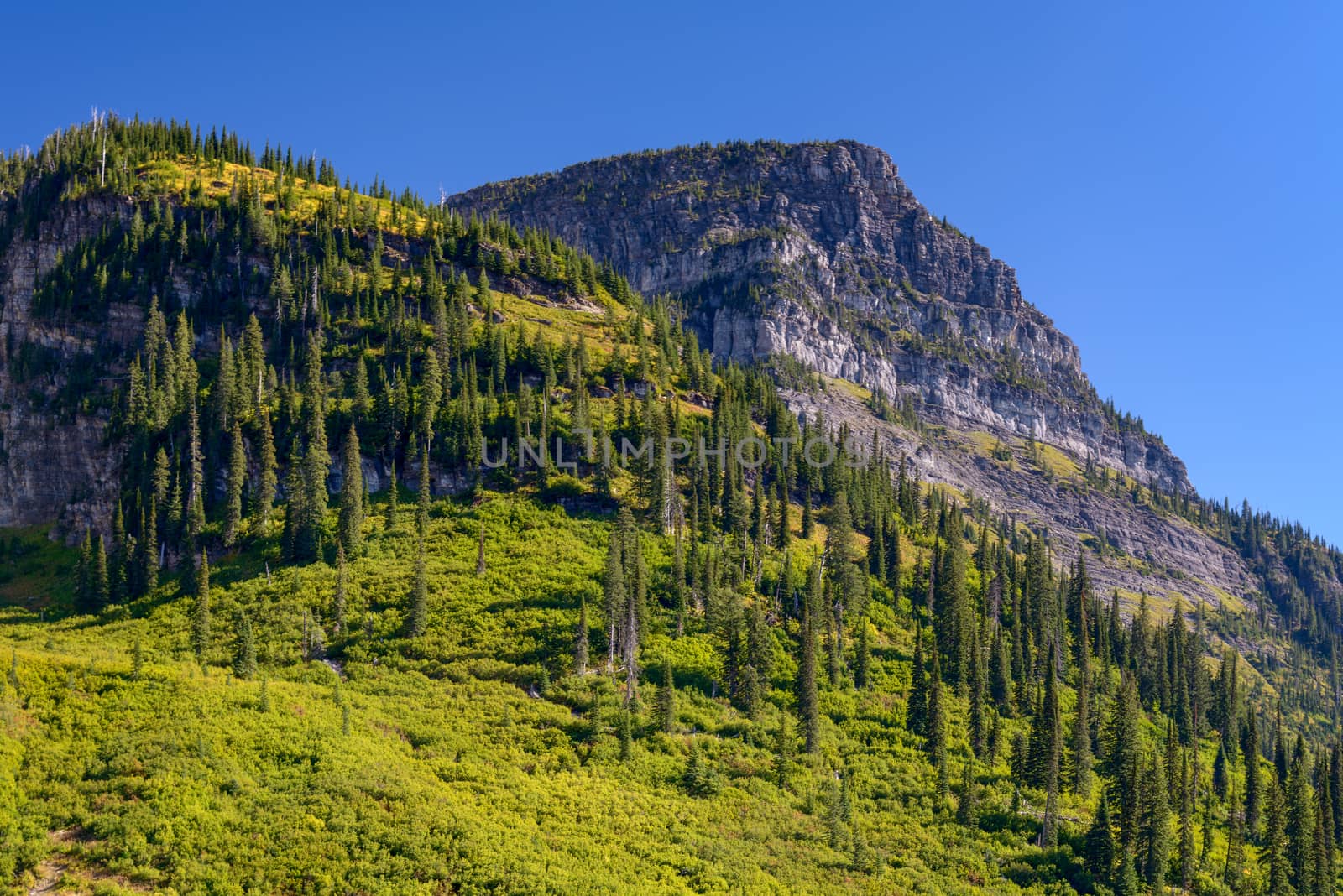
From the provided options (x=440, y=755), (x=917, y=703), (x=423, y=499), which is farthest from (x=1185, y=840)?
(x=423, y=499)

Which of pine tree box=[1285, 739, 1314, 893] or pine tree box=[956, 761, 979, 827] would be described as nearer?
pine tree box=[956, 761, 979, 827]

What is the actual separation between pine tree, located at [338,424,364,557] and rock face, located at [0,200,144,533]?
3220cm

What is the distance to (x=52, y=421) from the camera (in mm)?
127000

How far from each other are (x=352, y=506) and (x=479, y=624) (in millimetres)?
A: 23531

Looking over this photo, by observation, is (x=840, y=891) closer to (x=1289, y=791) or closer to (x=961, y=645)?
(x=961, y=645)

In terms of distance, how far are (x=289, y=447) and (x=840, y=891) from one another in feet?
275

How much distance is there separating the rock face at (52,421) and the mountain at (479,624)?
56cm

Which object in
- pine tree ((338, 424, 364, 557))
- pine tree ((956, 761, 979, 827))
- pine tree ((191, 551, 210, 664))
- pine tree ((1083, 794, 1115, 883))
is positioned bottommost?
pine tree ((1083, 794, 1115, 883))

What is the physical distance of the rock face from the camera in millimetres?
121069

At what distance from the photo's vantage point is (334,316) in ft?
472

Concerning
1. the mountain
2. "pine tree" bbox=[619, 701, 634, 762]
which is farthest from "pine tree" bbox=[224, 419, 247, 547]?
"pine tree" bbox=[619, 701, 634, 762]

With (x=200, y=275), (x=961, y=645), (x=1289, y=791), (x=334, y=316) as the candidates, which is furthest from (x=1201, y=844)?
(x=200, y=275)

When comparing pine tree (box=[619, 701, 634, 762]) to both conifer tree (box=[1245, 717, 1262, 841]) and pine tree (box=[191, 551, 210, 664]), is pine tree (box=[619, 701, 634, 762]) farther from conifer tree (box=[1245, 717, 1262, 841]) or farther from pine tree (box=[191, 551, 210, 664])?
conifer tree (box=[1245, 717, 1262, 841])

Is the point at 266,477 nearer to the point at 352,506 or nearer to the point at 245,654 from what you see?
the point at 352,506
